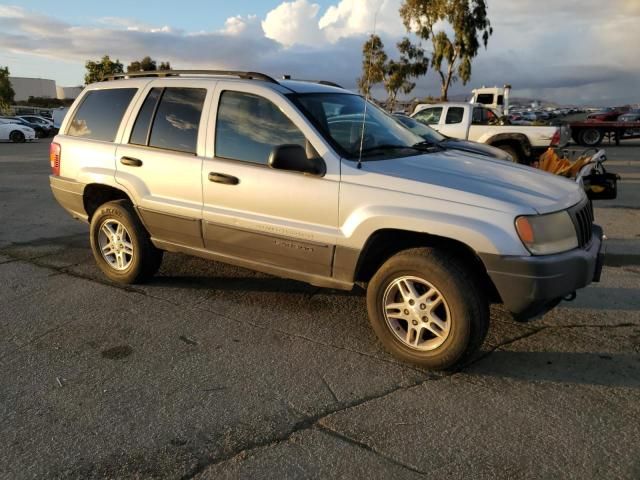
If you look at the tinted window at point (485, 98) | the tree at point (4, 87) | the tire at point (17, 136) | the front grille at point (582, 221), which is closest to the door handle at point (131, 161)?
the front grille at point (582, 221)

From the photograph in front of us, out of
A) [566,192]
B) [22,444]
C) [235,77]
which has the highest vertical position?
[235,77]

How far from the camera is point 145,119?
4770 mm

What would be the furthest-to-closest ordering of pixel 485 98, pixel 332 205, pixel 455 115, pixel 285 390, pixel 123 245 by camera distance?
pixel 485 98
pixel 455 115
pixel 123 245
pixel 332 205
pixel 285 390

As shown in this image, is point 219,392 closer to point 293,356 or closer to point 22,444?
point 293,356

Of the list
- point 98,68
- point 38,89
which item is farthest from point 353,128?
point 38,89

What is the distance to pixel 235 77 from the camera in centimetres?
438

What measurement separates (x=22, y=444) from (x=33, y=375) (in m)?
0.79

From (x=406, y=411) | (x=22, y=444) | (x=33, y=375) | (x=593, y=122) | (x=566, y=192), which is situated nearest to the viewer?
(x=22, y=444)

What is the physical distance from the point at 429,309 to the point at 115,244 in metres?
3.12

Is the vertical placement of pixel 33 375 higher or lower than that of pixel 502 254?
lower

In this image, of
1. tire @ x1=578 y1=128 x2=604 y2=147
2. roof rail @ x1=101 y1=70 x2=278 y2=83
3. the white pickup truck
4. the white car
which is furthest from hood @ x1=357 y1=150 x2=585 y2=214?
the white car

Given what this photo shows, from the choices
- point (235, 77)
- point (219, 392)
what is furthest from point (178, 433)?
point (235, 77)

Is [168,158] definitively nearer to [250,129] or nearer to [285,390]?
[250,129]

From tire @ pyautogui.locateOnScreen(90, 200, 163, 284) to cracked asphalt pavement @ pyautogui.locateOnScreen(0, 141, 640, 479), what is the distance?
15 centimetres
